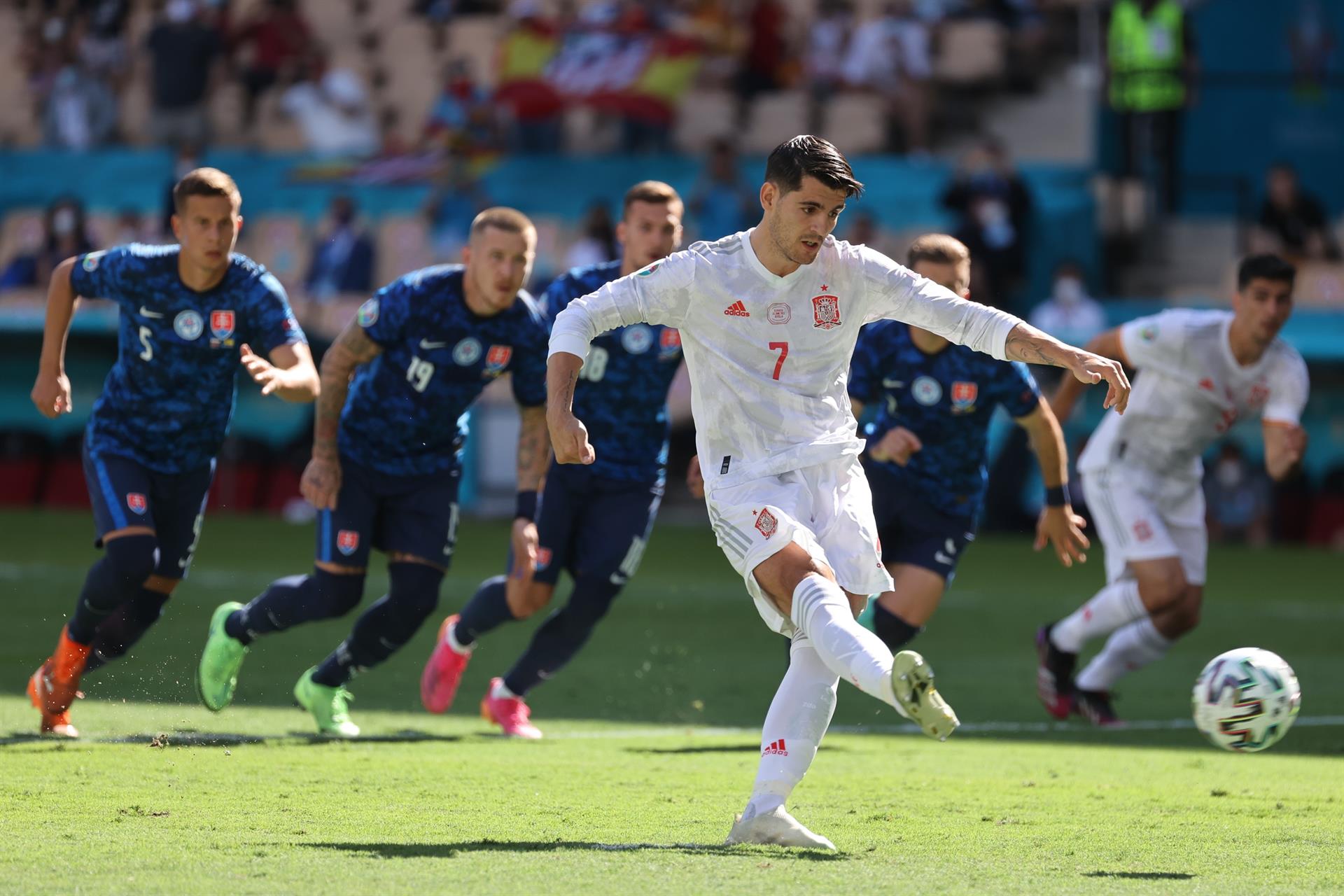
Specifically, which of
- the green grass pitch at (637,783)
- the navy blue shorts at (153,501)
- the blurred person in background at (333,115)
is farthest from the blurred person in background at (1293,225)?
the navy blue shorts at (153,501)

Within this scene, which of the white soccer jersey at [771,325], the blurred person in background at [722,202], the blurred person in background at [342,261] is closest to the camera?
the white soccer jersey at [771,325]

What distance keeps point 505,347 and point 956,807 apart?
2.74 metres

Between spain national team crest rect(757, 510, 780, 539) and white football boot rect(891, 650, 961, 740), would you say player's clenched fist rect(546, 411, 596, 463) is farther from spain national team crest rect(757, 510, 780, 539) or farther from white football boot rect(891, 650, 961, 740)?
white football boot rect(891, 650, 961, 740)

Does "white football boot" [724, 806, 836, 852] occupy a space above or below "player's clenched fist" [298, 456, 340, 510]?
below

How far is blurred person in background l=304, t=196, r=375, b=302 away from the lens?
20.2 m

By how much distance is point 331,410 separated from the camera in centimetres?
761

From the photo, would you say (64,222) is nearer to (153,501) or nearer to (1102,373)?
(153,501)

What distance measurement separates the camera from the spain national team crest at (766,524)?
555cm

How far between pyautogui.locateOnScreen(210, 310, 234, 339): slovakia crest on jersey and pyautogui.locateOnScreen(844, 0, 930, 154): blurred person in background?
14482mm

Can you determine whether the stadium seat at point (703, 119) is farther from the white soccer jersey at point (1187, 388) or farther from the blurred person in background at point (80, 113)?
the white soccer jersey at point (1187, 388)

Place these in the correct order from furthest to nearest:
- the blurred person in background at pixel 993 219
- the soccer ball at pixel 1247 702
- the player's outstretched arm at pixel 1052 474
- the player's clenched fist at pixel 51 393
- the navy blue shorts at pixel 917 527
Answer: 1. the blurred person in background at pixel 993 219
2. the navy blue shorts at pixel 917 527
3. the player's outstretched arm at pixel 1052 474
4. the player's clenched fist at pixel 51 393
5. the soccer ball at pixel 1247 702

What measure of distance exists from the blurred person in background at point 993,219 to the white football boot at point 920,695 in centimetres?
1372

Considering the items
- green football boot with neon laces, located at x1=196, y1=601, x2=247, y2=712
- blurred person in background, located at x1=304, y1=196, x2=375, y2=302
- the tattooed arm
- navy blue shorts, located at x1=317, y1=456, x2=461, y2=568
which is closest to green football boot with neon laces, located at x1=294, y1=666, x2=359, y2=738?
green football boot with neon laces, located at x1=196, y1=601, x2=247, y2=712

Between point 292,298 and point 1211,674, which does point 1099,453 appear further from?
point 292,298
